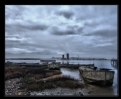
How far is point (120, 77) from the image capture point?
147 cm

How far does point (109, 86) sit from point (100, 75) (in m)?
0.93

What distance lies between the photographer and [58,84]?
9734 mm
